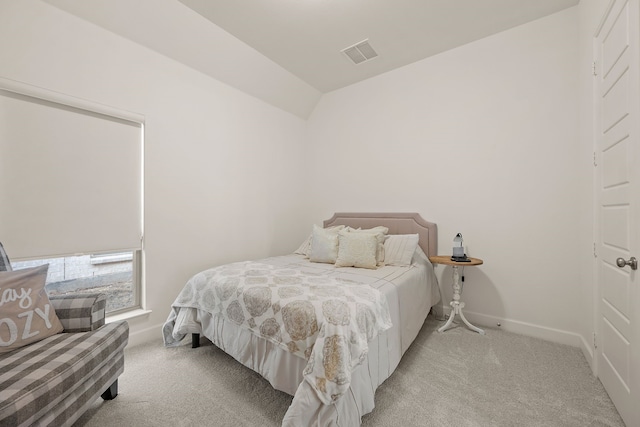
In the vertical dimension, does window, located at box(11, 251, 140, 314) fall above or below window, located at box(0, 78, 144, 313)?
below

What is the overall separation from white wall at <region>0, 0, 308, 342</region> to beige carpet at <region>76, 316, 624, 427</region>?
80 cm

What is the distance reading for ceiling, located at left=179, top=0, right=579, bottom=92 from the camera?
7.60 ft

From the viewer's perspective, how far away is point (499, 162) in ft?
8.84

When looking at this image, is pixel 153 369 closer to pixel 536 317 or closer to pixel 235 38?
pixel 235 38

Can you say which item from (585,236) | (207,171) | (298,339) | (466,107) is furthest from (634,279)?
(207,171)

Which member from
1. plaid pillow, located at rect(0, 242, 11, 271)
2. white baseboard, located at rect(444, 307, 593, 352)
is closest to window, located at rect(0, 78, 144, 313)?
plaid pillow, located at rect(0, 242, 11, 271)

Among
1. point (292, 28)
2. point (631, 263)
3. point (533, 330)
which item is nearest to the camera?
point (631, 263)

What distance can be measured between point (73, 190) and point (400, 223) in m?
3.23

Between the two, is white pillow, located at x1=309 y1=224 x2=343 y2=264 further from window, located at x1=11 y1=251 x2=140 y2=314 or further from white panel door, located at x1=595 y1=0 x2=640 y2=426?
white panel door, located at x1=595 y1=0 x2=640 y2=426

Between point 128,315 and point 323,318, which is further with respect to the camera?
point 128,315

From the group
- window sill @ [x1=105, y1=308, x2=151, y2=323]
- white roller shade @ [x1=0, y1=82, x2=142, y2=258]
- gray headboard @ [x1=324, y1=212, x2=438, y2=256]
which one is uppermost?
white roller shade @ [x1=0, y1=82, x2=142, y2=258]

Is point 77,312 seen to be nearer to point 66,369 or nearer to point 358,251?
point 66,369

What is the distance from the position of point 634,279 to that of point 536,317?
1.39 metres

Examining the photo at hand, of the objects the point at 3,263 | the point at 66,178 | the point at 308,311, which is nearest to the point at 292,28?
the point at 66,178
